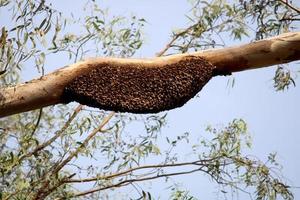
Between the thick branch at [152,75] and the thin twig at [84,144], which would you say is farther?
the thin twig at [84,144]

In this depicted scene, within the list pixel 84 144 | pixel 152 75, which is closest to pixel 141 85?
pixel 152 75

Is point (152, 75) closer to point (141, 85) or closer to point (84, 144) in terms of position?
point (141, 85)

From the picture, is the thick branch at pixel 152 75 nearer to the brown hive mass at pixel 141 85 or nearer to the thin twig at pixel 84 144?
the brown hive mass at pixel 141 85

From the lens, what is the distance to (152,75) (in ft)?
8.14

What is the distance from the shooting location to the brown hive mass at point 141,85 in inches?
94.4

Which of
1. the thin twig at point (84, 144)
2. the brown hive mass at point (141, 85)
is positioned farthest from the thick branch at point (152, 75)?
the thin twig at point (84, 144)

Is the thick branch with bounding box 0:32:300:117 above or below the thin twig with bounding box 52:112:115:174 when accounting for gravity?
above

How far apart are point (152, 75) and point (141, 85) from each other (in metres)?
0.10

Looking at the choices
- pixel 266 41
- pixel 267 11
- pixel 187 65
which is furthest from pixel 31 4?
pixel 267 11

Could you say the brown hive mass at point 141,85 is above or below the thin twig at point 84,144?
above

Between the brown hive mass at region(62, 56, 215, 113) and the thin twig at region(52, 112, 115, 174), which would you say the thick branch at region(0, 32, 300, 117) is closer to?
the brown hive mass at region(62, 56, 215, 113)

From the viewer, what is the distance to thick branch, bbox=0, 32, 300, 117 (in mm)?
2299

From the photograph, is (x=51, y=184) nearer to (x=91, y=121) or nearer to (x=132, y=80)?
(x=91, y=121)

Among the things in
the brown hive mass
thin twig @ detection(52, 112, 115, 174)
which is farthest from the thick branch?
thin twig @ detection(52, 112, 115, 174)
